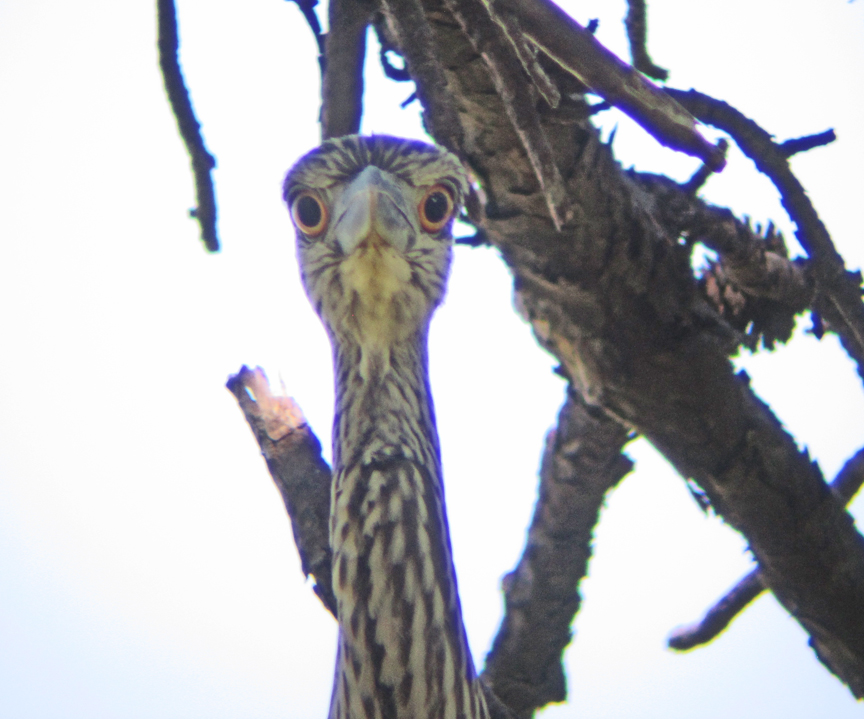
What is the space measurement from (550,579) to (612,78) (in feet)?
6.46

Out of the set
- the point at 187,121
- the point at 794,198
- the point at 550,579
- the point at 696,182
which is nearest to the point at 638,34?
the point at 696,182

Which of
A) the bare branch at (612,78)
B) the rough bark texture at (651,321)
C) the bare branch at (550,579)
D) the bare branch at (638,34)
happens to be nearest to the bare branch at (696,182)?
the rough bark texture at (651,321)

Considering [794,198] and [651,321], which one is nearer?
[794,198]

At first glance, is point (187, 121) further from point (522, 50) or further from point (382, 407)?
point (522, 50)

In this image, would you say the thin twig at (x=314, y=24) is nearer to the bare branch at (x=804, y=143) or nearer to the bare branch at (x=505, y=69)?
the bare branch at (x=505, y=69)

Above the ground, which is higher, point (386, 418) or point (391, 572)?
point (386, 418)

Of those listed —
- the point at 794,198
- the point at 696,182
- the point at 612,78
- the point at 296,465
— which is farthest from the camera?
the point at 296,465

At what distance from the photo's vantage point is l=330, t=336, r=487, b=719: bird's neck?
5.33 feet

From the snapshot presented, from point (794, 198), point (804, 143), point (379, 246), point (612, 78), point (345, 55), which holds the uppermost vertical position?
point (345, 55)

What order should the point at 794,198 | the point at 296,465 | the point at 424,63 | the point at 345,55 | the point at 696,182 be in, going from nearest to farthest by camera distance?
the point at 424,63, the point at 794,198, the point at 345,55, the point at 696,182, the point at 296,465

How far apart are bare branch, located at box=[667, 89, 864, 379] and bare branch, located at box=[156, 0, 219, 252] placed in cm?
99

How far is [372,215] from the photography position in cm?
164

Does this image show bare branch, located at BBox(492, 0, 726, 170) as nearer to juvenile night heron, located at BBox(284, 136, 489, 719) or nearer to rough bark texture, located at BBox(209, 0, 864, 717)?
rough bark texture, located at BBox(209, 0, 864, 717)

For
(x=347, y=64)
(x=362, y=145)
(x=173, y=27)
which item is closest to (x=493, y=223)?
(x=362, y=145)
